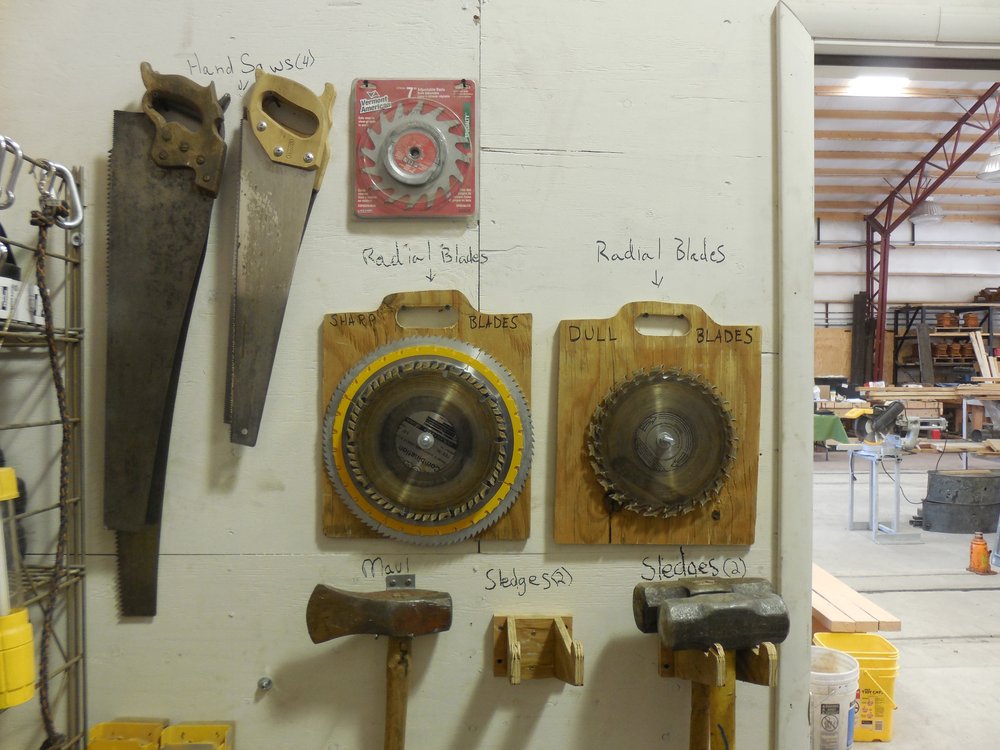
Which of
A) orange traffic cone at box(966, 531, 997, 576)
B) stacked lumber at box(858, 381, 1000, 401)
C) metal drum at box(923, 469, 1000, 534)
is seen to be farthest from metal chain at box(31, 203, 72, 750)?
stacked lumber at box(858, 381, 1000, 401)

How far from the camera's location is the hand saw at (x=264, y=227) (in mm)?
1271

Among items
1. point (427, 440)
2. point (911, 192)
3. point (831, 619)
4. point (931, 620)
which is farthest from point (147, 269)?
point (911, 192)

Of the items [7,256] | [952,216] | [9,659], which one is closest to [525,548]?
[9,659]

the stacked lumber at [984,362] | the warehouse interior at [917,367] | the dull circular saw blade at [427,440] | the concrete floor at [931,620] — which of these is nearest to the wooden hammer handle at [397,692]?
the dull circular saw blade at [427,440]

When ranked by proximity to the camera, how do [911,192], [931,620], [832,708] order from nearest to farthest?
1. [832,708]
2. [931,620]
3. [911,192]

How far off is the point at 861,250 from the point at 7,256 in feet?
40.5

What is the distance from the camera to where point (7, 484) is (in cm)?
104

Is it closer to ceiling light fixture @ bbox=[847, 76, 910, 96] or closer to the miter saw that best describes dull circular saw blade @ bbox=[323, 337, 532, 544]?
the miter saw

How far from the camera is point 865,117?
7.43 m

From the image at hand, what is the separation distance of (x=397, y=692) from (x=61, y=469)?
32.0 inches

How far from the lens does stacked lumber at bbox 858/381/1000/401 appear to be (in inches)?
268

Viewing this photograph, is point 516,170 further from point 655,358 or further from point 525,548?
point 525,548

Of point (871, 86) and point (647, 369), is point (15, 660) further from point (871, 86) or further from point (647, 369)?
point (871, 86)

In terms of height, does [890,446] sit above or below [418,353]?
below
